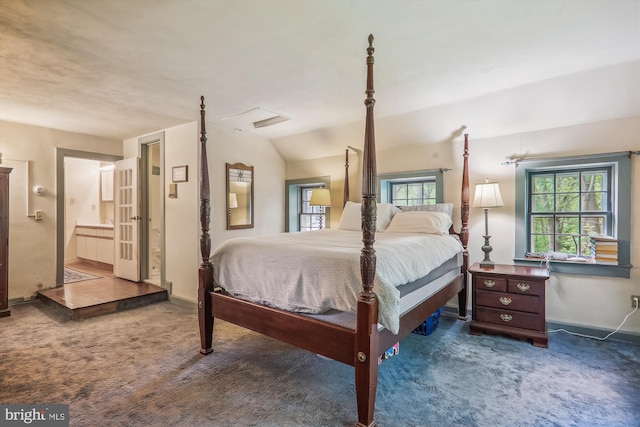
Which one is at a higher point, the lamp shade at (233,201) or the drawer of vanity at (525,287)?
the lamp shade at (233,201)

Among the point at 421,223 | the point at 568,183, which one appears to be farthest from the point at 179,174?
the point at 568,183

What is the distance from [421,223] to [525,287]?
43.2 inches

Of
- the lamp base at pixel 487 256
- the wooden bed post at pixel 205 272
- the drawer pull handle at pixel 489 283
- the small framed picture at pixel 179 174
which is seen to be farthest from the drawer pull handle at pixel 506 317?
the small framed picture at pixel 179 174

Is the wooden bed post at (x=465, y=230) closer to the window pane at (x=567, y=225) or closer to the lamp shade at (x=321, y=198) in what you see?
the window pane at (x=567, y=225)

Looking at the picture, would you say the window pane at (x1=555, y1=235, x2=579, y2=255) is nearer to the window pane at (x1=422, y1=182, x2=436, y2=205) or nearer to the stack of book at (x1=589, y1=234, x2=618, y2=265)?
the stack of book at (x1=589, y1=234, x2=618, y2=265)

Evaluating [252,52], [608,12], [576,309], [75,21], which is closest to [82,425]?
[75,21]

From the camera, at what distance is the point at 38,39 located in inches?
80.9

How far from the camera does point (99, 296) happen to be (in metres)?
3.95

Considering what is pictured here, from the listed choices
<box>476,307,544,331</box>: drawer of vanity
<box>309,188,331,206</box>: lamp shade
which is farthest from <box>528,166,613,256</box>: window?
<box>309,188,331,206</box>: lamp shade

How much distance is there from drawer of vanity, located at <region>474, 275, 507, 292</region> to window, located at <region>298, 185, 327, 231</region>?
2.56 metres

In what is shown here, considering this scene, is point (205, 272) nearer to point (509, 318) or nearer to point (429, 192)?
point (509, 318)

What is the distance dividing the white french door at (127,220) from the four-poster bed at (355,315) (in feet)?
8.81

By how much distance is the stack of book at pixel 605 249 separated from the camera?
289cm

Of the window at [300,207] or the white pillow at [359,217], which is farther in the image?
the window at [300,207]
